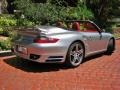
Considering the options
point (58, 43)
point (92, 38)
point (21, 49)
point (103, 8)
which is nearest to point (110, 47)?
point (92, 38)

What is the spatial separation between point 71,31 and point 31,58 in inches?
52.4

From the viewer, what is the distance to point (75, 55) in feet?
25.3

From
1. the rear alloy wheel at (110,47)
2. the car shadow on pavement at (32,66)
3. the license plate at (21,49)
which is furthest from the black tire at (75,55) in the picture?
the rear alloy wheel at (110,47)

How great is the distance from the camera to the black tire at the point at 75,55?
7.49m

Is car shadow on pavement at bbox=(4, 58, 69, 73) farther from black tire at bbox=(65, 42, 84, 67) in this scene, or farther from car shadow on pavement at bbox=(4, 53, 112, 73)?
black tire at bbox=(65, 42, 84, 67)

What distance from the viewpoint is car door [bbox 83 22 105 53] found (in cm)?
816

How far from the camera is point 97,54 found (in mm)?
9281

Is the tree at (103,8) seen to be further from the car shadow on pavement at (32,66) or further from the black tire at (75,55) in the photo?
the car shadow on pavement at (32,66)

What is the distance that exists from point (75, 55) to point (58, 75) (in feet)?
3.16

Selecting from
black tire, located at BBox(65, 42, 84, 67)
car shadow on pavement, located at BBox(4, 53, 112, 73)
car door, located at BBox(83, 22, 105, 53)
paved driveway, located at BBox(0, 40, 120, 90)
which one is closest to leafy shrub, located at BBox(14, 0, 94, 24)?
car door, located at BBox(83, 22, 105, 53)

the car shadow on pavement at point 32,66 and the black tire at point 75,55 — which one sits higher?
the black tire at point 75,55

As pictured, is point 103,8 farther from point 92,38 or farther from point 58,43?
point 58,43

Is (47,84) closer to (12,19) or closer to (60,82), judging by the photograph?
(60,82)

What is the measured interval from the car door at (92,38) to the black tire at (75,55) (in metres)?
0.33
